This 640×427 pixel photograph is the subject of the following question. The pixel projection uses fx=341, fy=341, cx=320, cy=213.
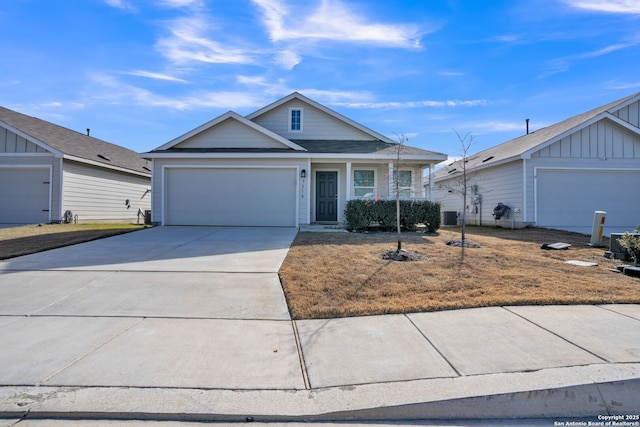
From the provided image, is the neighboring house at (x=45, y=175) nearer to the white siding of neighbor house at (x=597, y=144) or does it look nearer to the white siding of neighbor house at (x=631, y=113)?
the white siding of neighbor house at (x=597, y=144)

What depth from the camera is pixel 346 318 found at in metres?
4.18

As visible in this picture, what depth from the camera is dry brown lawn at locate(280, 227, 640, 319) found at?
4.59m

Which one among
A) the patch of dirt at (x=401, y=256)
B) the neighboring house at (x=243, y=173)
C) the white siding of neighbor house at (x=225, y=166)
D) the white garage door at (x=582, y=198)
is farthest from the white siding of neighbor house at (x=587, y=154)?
the patch of dirt at (x=401, y=256)

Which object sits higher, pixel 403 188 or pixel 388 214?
pixel 403 188

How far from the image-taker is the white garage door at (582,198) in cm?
1412

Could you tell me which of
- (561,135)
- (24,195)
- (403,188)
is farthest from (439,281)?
(24,195)

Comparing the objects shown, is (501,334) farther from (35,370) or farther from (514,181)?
(514,181)

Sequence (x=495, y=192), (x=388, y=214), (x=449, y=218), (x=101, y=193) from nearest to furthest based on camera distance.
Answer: (x=388, y=214)
(x=495, y=192)
(x=101, y=193)
(x=449, y=218)

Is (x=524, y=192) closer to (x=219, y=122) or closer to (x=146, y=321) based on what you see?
(x=219, y=122)

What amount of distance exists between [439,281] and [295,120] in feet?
38.5

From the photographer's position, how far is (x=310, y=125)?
1545 cm

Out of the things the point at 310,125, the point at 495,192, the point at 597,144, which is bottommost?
the point at 495,192

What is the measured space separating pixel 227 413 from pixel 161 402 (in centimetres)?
52

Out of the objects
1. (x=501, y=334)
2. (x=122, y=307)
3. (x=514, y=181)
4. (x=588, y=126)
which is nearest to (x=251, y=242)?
(x=122, y=307)
